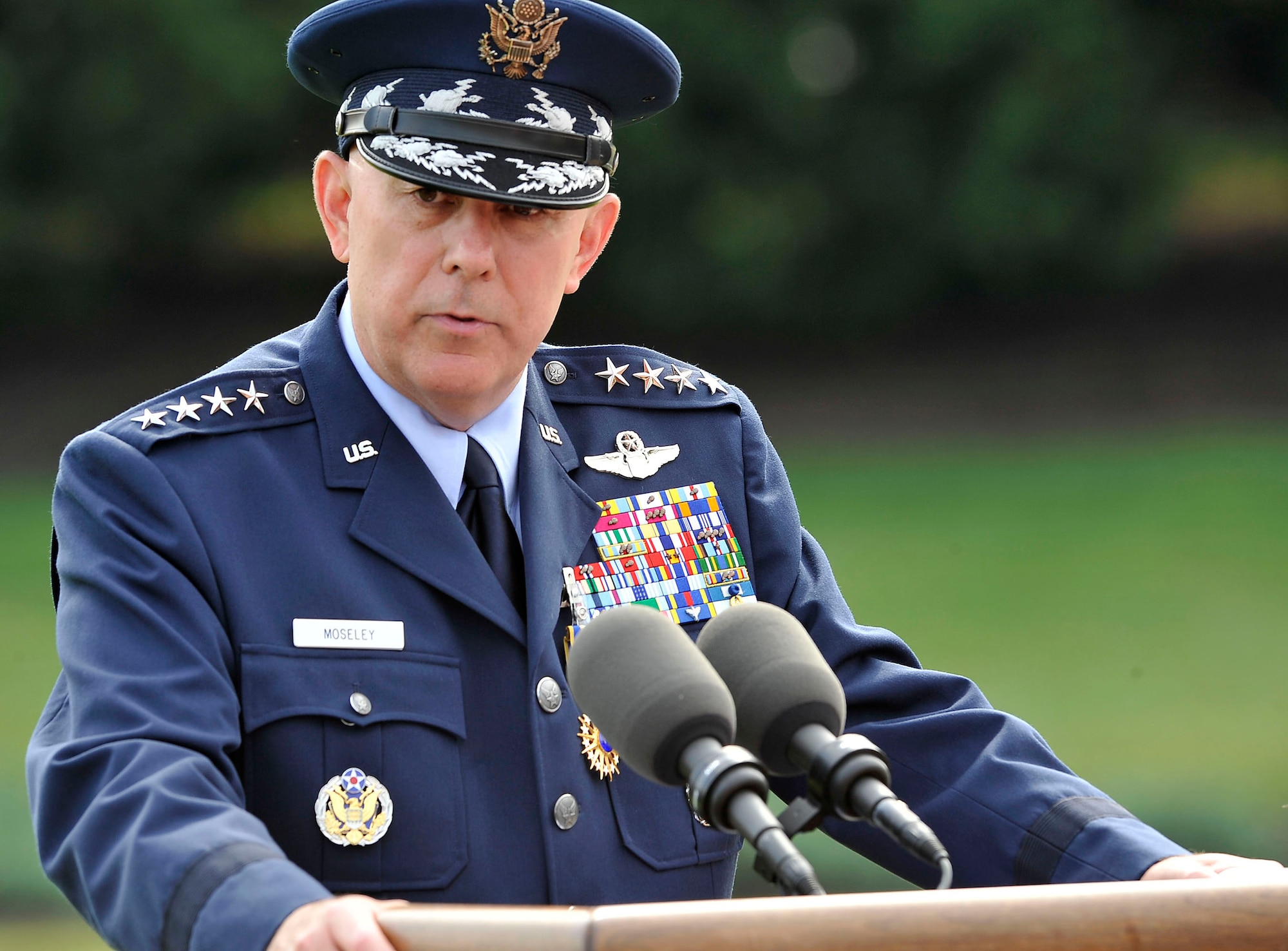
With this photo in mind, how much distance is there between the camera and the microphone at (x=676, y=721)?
1.21m

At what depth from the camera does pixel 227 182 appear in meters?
11.6

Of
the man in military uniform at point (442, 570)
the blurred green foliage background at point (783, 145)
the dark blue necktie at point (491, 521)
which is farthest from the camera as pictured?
the blurred green foliage background at point (783, 145)

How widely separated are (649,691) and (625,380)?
3.33 feet

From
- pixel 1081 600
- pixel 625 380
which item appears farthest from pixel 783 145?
pixel 625 380

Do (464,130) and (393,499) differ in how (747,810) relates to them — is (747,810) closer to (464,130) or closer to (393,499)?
(393,499)

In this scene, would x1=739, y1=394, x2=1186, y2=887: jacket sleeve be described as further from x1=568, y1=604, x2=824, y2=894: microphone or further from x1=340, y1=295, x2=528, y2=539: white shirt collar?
x1=568, y1=604, x2=824, y2=894: microphone

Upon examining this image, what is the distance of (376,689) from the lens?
1.77 m

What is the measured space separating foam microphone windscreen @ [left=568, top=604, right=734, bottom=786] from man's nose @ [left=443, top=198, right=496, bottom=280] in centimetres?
62

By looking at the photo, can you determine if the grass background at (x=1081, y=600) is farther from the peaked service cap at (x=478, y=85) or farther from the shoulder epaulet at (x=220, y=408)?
the peaked service cap at (x=478, y=85)

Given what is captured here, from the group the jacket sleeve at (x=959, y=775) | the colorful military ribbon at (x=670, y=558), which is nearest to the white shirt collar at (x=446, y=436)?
the colorful military ribbon at (x=670, y=558)

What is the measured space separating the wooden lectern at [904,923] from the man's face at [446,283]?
835 mm

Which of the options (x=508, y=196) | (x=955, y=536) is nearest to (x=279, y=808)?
(x=508, y=196)

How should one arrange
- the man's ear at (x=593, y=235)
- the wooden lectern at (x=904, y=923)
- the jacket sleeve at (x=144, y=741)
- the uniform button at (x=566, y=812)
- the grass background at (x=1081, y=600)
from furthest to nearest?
the grass background at (x=1081, y=600), the man's ear at (x=593, y=235), the uniform button at (x=566, y=812), the jacket sleeve at (x=144, y=741), the wooden lectern at (x=904, y=923)

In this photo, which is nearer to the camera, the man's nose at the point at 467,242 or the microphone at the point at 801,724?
the microphone at the point at 801,724
